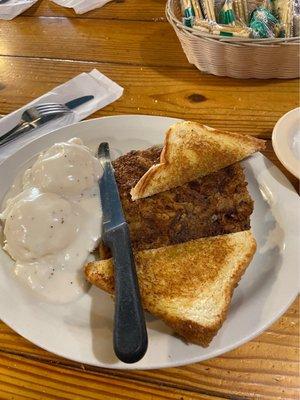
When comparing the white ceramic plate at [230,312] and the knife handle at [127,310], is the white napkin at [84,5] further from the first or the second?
the knife handle at [127,310]

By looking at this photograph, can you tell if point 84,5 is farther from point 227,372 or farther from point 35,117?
point 227,372

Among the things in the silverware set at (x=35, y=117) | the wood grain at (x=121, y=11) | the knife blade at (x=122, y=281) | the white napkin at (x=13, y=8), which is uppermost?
the white napkin at (x=13, y=8)

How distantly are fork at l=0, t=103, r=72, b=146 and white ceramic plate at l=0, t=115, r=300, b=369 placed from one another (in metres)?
0.28

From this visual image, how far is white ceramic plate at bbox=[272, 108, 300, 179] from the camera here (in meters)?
1.24

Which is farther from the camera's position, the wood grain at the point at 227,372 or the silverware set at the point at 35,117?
the silverware set at the point at 35,117

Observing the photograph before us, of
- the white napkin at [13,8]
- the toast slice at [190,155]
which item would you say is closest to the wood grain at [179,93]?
the toast slice at [190,155]

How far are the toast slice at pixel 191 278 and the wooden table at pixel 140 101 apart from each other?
0.12 meters

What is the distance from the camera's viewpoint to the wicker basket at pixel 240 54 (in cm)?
152

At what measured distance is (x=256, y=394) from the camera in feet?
3.10

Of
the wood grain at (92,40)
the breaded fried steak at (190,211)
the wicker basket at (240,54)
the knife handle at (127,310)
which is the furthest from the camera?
the wood grain at (92,40)

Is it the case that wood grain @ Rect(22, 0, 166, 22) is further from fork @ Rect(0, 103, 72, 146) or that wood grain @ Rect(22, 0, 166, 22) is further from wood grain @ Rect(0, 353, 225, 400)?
wood grain @ Rect(0, 353, 225, 400)

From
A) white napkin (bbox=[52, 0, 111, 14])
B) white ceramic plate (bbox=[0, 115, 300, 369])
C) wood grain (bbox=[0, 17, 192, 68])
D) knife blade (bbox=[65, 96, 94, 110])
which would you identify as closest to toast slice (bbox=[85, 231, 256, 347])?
white ceramic plate (bbox=[0, 115, 300, 369])

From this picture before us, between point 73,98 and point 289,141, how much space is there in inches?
33.8

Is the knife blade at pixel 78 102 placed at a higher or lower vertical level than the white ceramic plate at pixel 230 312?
higher
